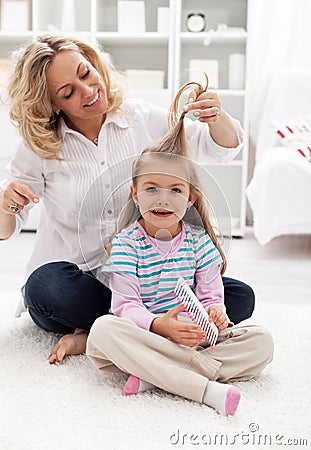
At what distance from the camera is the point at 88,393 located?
3.98 feet

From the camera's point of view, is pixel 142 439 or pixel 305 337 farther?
pixel 305 337

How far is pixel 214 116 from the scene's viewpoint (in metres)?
1.31

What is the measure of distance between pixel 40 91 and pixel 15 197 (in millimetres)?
241

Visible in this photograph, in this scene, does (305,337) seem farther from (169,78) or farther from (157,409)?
(169,78)

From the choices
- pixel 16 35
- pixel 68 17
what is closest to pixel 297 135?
pixel 68 17

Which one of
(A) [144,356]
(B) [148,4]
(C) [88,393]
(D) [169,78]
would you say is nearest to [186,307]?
(A) [144,356]

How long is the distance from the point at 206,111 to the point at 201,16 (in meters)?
2.13

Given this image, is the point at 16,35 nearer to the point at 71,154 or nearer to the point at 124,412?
the point at 71,154

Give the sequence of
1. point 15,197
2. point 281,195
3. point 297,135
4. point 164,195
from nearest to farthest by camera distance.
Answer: point 164,195 → point 15,197 → point 281,195 → point 297,135

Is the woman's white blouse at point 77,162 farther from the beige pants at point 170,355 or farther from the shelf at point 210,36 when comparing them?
the shelf at point 210,36

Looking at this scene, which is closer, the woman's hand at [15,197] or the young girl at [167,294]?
the young girl at [167,294]

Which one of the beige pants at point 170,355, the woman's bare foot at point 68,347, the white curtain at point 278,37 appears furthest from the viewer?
the white curtain at point 278,37

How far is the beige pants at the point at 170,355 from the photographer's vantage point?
3.84ft

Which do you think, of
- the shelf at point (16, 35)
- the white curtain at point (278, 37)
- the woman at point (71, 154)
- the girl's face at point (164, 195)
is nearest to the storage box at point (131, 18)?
the shelf at point (16, 35)
